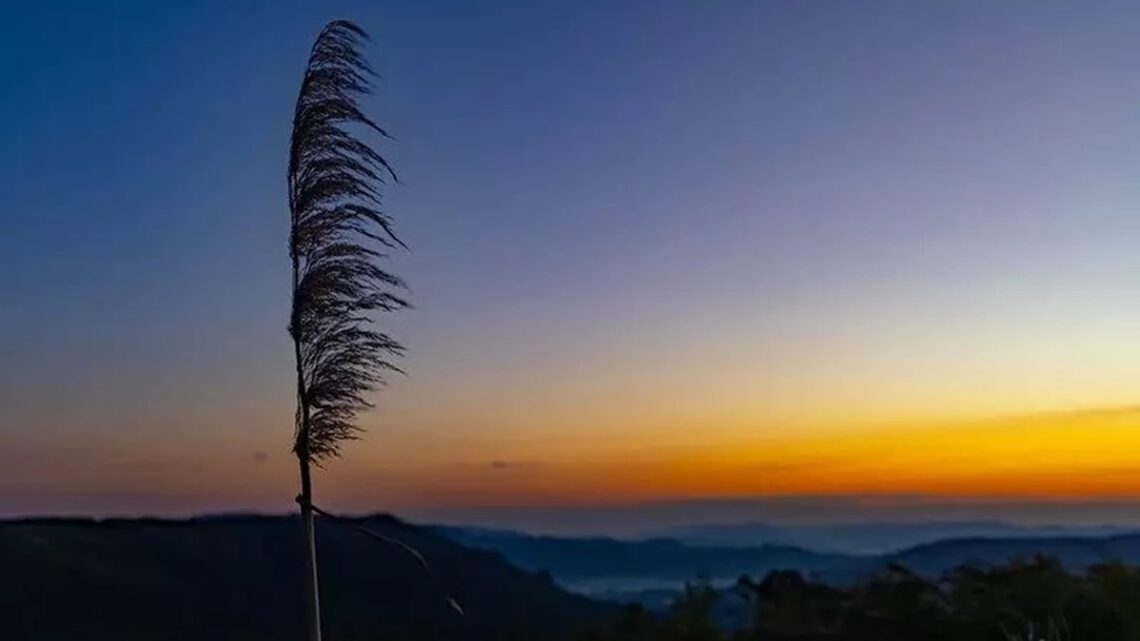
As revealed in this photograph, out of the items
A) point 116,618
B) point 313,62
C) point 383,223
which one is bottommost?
point 116,618

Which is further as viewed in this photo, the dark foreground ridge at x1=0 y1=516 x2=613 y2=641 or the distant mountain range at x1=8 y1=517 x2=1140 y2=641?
the dark foreground ridge at x1=0 y1=516 x2=613 y2=641

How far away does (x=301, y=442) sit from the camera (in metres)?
6.95

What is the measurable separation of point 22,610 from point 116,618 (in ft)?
8.52

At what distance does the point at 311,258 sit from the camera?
6.78 metres

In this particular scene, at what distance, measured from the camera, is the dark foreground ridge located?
87.4ft

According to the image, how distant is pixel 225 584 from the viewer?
118 ft

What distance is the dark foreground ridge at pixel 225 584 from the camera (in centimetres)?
2662

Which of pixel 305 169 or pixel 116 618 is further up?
pixel 305 169

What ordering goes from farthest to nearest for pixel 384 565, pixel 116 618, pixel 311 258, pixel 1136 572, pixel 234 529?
pixel 234 529 → pixel 116 618 → pixel 384 565 → pixel 1136 572 → pixel 311 258

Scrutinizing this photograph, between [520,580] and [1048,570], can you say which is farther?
[520,580]

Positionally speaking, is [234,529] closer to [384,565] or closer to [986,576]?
[384,565]

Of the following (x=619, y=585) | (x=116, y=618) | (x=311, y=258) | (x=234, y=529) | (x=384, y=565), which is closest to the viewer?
(x=311, y=258)

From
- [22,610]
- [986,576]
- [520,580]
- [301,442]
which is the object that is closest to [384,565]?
[520,580]

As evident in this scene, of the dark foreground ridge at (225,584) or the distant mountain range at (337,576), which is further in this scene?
the dark foreground ridge at (225,584)
